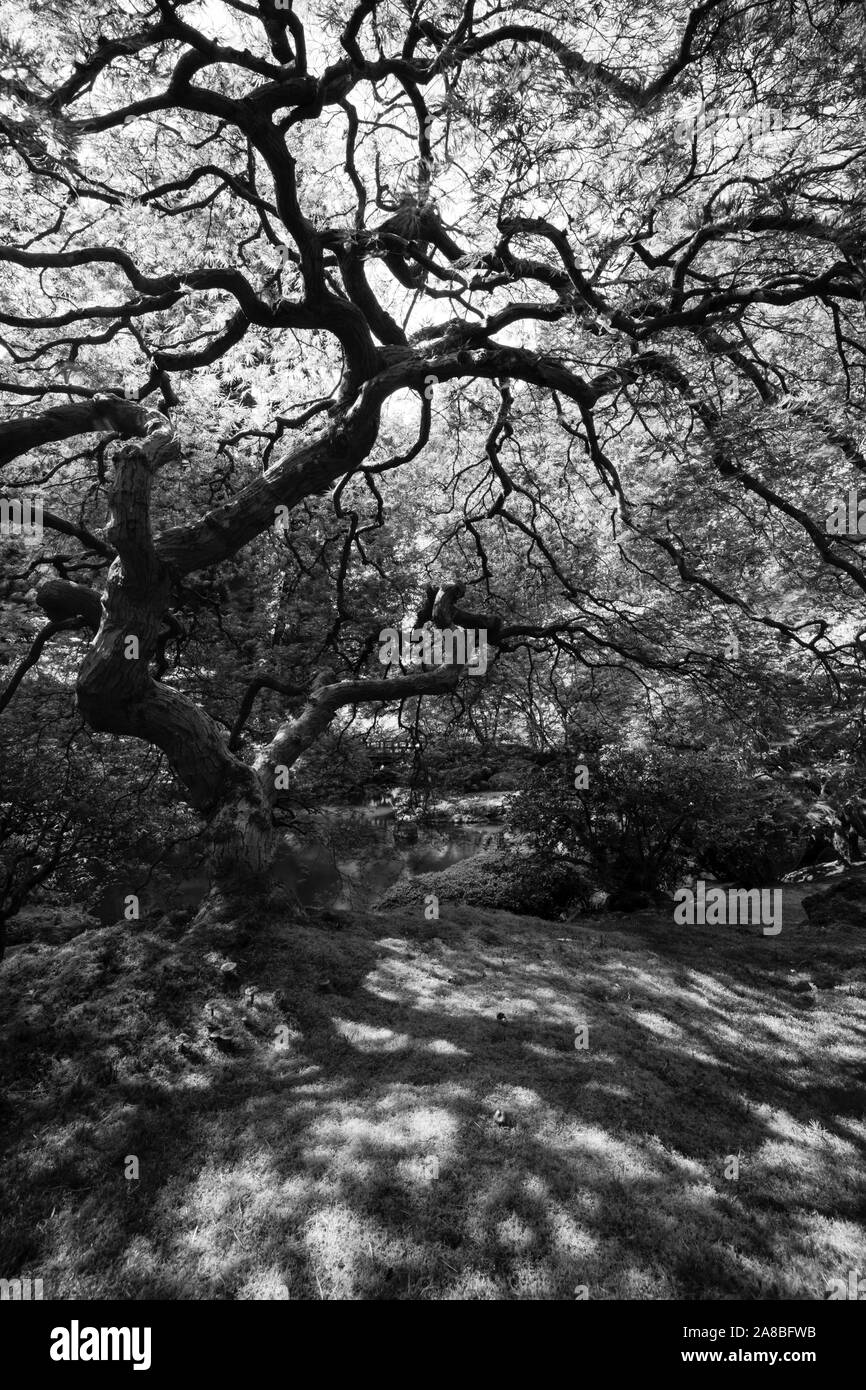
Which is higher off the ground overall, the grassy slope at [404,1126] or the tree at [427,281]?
the tree at [427,281]

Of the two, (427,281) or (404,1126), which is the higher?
(427,281)

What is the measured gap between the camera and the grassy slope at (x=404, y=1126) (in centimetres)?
242

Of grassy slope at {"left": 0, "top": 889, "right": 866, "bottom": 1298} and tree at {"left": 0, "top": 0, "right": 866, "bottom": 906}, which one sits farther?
tree at {"left": 0, "top": 0, "right": 866, "bottom": 906}

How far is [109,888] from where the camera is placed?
10445 mm

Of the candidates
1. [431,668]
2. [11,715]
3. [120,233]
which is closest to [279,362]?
[120,233]

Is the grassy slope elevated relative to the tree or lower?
lower

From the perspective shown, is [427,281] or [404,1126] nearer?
[404,1126]

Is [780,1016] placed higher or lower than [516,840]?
lower

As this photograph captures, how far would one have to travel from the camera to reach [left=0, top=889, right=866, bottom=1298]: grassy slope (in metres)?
2.42

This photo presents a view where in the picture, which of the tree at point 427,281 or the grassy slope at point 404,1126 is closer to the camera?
the grassy slope at point 404,1126

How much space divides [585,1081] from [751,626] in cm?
644

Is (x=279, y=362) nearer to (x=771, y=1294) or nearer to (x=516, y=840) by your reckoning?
(x=516, y=840)

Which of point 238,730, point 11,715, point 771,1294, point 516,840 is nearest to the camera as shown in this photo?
point 771,1294

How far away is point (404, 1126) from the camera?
123 inches
